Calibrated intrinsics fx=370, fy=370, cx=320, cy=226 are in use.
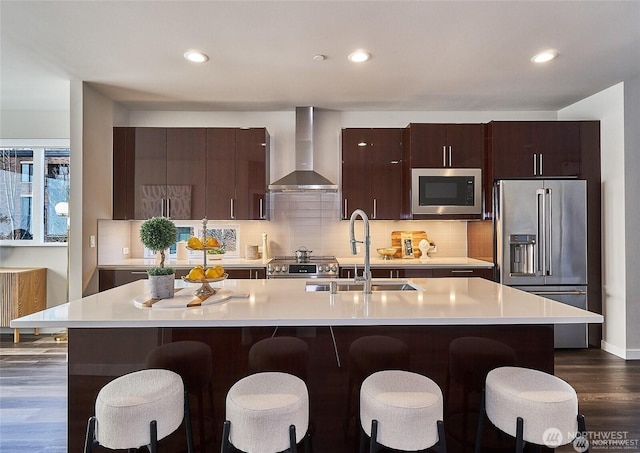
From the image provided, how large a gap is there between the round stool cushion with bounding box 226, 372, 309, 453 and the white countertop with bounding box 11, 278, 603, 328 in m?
0.26

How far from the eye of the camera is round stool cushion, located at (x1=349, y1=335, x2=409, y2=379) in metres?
1.80

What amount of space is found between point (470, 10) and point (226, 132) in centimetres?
266

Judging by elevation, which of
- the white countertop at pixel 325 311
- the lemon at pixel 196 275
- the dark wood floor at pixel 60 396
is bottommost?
the dark wood floor at pixel 60 396

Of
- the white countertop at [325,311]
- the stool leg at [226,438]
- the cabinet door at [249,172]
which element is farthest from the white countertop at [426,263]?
the stool leg at [226,438]

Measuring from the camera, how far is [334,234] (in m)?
4.46

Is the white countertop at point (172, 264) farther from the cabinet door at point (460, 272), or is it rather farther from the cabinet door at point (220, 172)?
the cabinet door at point (460, 272)

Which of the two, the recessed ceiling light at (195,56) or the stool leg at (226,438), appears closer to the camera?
the stool leg at (226,438)

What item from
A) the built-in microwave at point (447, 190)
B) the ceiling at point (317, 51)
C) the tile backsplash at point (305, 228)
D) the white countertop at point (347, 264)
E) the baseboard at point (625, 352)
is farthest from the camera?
the tile backsplash at point (305, 228)

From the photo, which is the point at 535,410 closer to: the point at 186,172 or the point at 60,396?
the point at 60,396

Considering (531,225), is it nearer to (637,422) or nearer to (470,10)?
(637,422)

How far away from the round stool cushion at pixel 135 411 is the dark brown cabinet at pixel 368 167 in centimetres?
293

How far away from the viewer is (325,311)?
1.63 metres

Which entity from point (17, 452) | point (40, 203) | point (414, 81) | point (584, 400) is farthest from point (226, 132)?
→ point (584, 400)

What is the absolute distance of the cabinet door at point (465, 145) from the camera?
399cm
